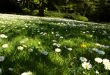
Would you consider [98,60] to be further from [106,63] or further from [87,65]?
[87,65]

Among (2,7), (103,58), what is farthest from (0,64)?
(2,7)

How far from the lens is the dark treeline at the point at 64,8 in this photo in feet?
154

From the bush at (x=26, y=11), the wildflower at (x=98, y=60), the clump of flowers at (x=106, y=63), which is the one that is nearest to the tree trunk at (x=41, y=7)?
the bush at (x=26, y=11)

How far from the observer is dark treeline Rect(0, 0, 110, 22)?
46812 mm

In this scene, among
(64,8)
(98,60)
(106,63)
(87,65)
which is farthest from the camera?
(64,8)

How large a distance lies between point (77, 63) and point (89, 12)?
61.9 metres

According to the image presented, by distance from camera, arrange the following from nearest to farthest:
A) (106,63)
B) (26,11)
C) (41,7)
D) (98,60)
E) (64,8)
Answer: (106,63)
(98,60)
(41,7)
(26,11)
(64,8)

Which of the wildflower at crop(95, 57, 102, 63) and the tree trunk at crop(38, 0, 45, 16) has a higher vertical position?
the wildflower at crop(95, 57, 102, 63)

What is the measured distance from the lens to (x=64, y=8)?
5697cm

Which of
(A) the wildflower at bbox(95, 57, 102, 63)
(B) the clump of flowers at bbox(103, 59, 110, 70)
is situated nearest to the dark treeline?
(A) the wildflower at bbox(95, 57, 102, 63)

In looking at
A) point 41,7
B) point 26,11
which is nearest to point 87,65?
point 41,7

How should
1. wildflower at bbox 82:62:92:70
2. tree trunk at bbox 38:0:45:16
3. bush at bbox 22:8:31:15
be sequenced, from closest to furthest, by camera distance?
1. wildflower at bbox 82:62:92:70
2. tree trunk at bbox 38:0:45:16
3. bush at bbox 22:8:31:15

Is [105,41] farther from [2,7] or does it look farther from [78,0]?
[78,0]

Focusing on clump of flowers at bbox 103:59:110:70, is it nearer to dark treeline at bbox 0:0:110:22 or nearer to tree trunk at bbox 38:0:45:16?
dark treeline at bbox 0:0:110:22
